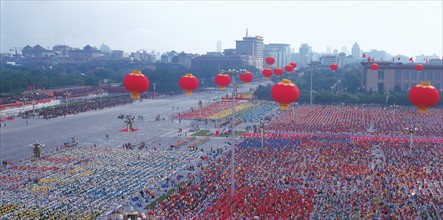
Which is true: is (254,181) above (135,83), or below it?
below

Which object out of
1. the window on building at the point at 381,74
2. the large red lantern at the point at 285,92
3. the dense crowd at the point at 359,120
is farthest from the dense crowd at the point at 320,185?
the window on building at the point at 381,74

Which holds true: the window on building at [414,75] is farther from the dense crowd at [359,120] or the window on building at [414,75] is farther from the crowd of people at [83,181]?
the crowd of people at [83,181]

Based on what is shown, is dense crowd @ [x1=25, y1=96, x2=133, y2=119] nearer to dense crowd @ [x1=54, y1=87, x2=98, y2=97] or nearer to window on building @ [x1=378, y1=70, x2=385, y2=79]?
dense crowd @ [x1=54, y1=87, x2=98, y2=97]

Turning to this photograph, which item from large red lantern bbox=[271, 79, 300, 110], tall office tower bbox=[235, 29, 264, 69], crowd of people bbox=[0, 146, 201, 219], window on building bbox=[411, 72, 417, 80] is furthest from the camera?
tall office tower bbox=[235, 29, 264, 69]

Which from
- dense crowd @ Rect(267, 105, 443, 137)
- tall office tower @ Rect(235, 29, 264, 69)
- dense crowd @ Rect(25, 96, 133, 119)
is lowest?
dense crowd @ Rect(267, 105, 443, 137)

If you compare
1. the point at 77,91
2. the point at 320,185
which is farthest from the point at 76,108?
the point at 320,185

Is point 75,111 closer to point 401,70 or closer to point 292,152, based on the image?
point 292,152

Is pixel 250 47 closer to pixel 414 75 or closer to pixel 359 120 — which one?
pixel 414 75

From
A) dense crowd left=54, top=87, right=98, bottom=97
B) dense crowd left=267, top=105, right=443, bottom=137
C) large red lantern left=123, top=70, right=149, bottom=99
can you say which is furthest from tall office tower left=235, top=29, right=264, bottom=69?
large red lantern left=123, top=70, right=149, bottom=99


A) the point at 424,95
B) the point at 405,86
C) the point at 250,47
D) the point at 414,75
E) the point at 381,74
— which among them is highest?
the point at 250,47
